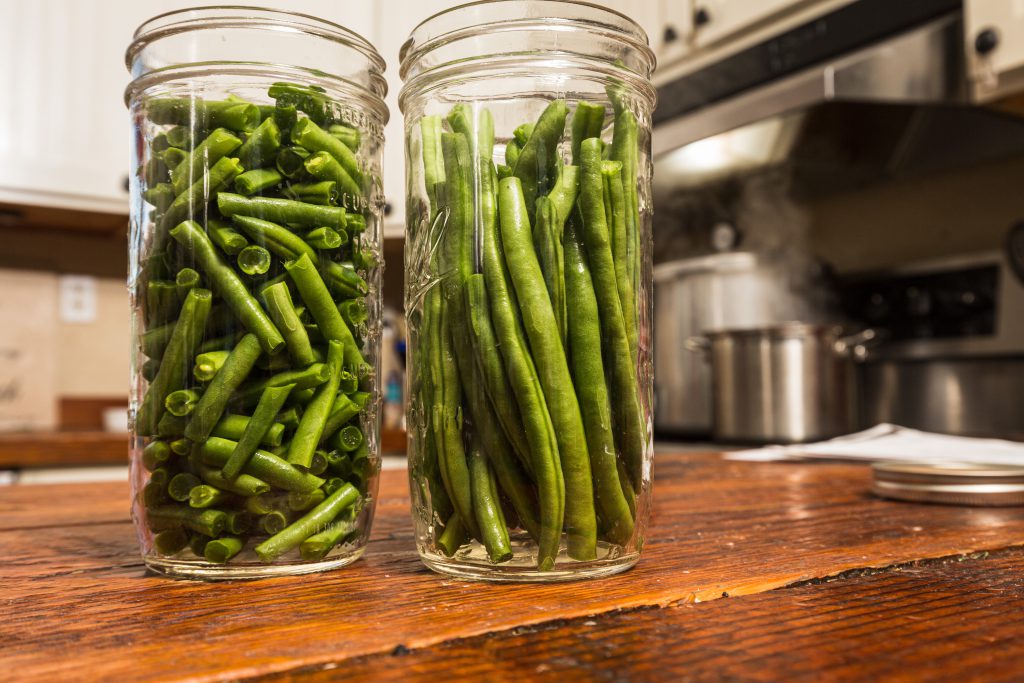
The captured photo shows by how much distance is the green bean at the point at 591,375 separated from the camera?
38cm

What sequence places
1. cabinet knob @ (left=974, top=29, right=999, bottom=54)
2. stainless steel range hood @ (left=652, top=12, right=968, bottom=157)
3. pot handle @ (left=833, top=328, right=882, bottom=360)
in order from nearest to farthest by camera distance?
cabinet knob @ (left=974, top=29, right=999, bottom=54) → stainless steel range hood @ (left=652, top=12, right=968, bottom=157) → pot handle @ (left=833, top=328, right=882, bottom=360)

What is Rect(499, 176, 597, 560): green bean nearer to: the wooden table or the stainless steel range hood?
the wooden table

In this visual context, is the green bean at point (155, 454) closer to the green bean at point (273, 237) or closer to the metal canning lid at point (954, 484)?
the green bean at point (273, 237)

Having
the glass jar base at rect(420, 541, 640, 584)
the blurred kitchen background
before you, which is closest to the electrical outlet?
the blurred kitchen background

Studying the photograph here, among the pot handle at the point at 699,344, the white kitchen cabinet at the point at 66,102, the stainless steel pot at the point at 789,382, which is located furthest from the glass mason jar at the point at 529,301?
the white kitchen cabinet at the point at 66,102

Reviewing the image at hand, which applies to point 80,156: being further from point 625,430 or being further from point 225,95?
point 625,430

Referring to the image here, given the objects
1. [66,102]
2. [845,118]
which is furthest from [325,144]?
[66,102]

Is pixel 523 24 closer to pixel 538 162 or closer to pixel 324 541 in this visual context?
pixel 538 162

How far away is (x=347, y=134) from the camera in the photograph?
44cm

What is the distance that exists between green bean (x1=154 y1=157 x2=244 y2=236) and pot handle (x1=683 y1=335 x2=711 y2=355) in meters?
1.62

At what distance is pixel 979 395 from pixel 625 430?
6.24ft

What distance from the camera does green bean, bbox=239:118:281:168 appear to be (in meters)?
0.41

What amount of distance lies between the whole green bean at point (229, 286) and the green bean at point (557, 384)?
114 mm

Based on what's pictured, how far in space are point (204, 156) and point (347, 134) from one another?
0.24 ft
